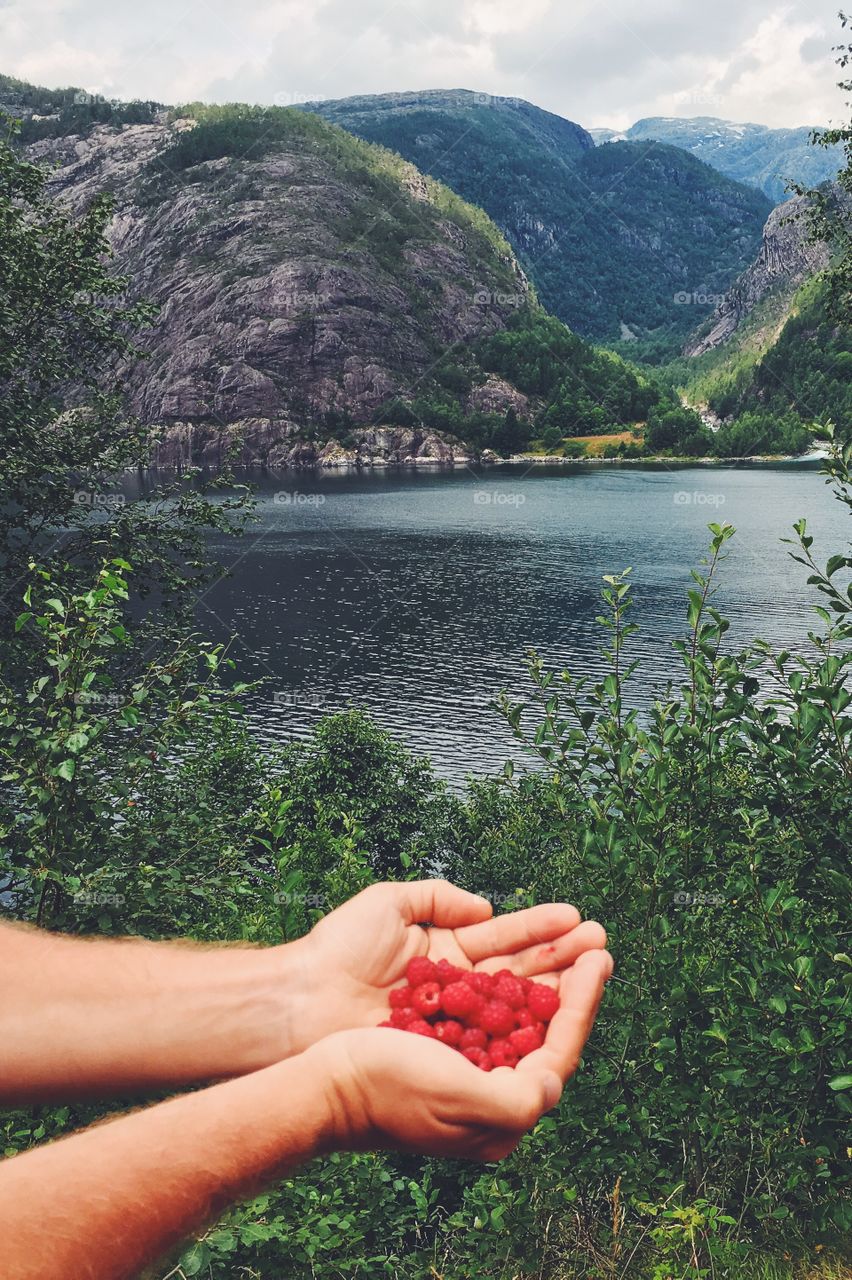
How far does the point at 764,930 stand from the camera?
19.5ft

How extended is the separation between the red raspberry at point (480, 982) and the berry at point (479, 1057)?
0.41 metres

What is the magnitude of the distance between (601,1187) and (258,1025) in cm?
547

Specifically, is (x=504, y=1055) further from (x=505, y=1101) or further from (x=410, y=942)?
(x=505, y=1101)

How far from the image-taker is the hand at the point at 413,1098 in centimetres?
326

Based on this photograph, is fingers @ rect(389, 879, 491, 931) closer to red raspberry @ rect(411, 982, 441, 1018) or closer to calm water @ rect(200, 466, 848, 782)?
red raspberry @ rect(411, 982, 441, 1018)

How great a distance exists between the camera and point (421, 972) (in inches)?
190

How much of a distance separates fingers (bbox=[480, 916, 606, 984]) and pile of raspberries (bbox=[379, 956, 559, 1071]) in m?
0.12

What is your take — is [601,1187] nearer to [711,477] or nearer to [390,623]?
[390,623]

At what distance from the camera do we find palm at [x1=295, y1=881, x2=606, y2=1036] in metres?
4.59
